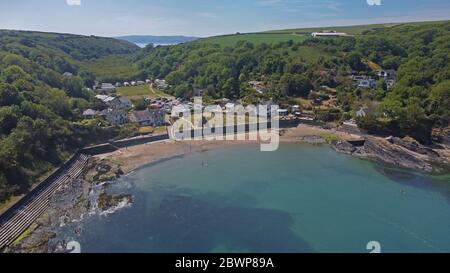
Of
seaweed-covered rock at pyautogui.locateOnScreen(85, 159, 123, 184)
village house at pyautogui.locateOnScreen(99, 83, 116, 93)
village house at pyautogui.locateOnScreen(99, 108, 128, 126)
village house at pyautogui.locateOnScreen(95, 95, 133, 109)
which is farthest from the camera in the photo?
village house at pyautogui.locateOnScreen(99, 83, 116, 93)

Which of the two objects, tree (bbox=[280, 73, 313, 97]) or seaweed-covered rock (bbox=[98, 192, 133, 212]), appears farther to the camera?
tree (bbox=[280, 73, 313, 97])

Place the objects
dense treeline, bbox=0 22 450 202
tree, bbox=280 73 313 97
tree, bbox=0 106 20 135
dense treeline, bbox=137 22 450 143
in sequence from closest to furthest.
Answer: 1. tree, bbox=0 106 20 135
2. dense treeline, bbox=0 22 450 202
3. dense treeline, bbox=137 22 450 143
4. tree, bbox=280 73 313 97

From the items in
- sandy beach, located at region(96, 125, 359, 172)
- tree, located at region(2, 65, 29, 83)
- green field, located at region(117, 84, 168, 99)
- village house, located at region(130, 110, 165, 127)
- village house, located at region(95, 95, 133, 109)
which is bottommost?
sandy beach, located at region(96, 125, 359, 172)

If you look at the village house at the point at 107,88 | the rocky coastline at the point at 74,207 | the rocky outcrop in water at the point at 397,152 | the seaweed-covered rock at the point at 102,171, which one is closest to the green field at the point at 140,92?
the village house at the point at 107,88

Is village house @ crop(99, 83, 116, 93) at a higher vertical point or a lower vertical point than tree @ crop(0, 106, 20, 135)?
higher

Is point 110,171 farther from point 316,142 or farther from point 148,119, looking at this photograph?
point 316,142

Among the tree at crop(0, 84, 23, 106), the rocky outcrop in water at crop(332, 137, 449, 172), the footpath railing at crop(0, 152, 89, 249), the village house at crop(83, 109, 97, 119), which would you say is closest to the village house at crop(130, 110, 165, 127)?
the village house at crop(83, 109, 97, 119)

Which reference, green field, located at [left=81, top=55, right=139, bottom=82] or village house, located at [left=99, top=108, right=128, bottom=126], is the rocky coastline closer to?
village house, located at [left=99, top=108, right=128, bottom=126]

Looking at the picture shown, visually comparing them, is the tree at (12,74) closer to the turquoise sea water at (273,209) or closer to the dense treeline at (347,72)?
the turquoise sea water at (273,209)
